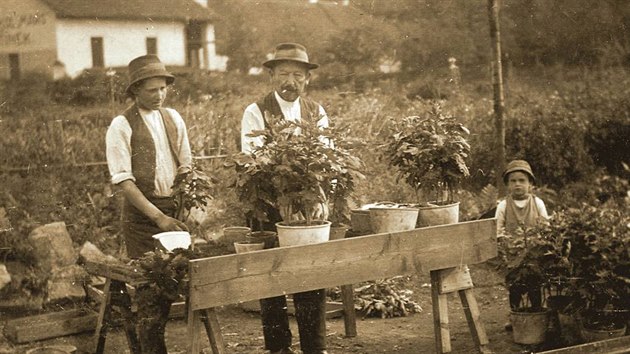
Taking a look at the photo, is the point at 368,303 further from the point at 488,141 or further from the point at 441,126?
the point at 488,141

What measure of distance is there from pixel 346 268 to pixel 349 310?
5.13 ft

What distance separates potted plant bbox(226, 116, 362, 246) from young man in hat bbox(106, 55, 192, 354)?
825 millimetres

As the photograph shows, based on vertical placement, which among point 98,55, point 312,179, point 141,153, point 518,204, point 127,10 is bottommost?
point 518,204

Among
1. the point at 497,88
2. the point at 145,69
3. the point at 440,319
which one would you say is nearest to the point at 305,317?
the point at 440,319

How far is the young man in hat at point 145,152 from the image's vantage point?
4871 millimetres

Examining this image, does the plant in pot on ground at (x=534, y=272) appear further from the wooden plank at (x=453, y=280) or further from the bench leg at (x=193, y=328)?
the bench leg at (x=193, y=328)

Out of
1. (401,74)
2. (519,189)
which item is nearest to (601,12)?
(401,74)

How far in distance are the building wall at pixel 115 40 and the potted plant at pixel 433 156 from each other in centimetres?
563

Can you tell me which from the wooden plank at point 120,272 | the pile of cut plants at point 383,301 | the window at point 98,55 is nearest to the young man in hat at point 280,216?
the wooden plank at point 120,272

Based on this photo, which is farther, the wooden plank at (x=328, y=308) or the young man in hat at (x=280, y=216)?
the wooden plank at (x=328, y=308)

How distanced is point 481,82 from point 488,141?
2.97m

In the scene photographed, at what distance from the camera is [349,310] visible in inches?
226

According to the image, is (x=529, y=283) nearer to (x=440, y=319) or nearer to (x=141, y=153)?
(x=440, y=319)

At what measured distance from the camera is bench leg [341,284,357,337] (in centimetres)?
566
